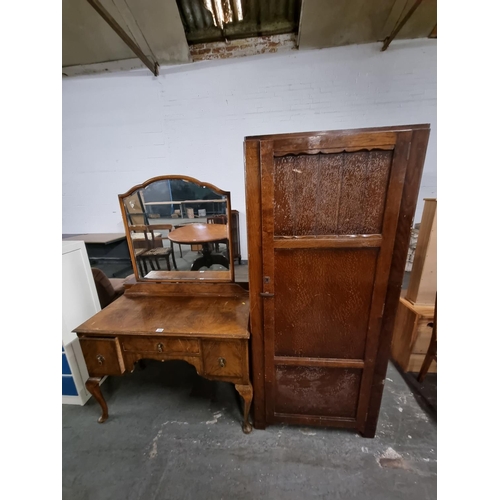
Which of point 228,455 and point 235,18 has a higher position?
point 235,18

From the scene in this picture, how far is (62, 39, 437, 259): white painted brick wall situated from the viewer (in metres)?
2.79

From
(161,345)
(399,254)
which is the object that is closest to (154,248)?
(161,345)

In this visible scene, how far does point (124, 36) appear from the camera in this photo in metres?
2.40

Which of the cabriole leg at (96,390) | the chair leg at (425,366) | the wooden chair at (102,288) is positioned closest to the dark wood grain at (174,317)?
the cabriole leg at (96,390)

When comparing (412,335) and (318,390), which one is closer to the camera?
(318,390)

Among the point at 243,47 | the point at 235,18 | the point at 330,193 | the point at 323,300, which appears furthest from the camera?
the point at 243,47

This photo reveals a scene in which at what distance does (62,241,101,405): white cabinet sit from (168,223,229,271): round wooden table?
0.70m

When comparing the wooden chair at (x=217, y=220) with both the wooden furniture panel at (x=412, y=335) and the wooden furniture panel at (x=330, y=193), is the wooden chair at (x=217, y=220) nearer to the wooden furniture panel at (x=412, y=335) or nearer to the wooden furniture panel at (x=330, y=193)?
the wooden furniture panel at (x=330, y=193)

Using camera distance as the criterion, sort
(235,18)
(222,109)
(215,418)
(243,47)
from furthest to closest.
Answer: (222,109), (243,47), (235,18), (215,418)

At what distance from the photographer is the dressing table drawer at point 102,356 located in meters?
1.20

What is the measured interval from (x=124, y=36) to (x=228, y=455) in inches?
159

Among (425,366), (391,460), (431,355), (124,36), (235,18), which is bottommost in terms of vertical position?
(391,460)

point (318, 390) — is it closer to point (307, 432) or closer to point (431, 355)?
point (307, 432)
